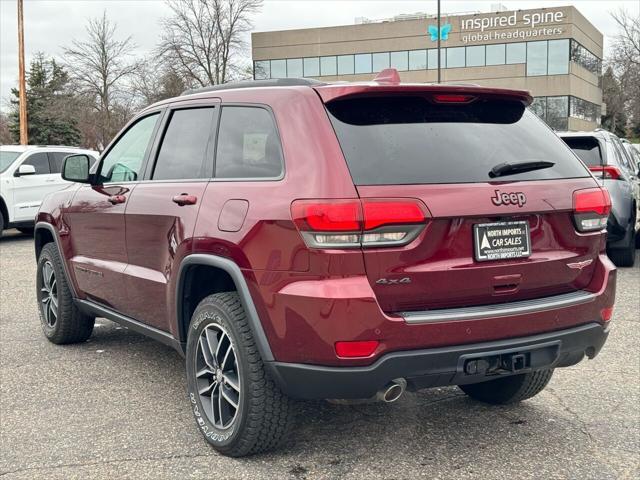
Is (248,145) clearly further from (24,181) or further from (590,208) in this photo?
(24,181)

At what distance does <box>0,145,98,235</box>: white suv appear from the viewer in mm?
12969

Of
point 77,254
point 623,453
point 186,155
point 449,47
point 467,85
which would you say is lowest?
point 623,453

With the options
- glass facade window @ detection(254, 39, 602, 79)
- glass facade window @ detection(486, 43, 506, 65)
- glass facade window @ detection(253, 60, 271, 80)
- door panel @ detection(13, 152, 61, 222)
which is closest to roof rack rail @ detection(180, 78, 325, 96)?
door panel @ detection(13, 152, 61, 222)

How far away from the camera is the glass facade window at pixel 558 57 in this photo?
52.8 meters

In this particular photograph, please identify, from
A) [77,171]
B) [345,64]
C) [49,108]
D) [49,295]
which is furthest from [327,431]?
[345,64]

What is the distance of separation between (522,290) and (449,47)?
2197 inches

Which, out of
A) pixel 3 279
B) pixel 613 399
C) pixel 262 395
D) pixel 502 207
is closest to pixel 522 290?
pixel 502 207

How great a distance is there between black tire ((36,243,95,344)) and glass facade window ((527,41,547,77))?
52886 millimetres

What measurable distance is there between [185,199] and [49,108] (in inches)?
1672

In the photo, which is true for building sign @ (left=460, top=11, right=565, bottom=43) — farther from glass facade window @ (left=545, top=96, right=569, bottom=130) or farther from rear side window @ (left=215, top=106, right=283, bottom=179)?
rear side window @ (left=215, top=106, right=283, bottom=179)

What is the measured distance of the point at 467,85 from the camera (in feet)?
11.0

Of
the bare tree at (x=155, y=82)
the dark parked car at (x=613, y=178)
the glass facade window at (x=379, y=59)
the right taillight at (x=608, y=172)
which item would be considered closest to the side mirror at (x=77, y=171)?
the dark parked car at (x=613, y=178)

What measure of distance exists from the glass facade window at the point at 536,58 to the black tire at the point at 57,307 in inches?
2082

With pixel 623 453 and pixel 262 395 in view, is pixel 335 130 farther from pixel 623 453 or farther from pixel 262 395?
pixel 623 453
